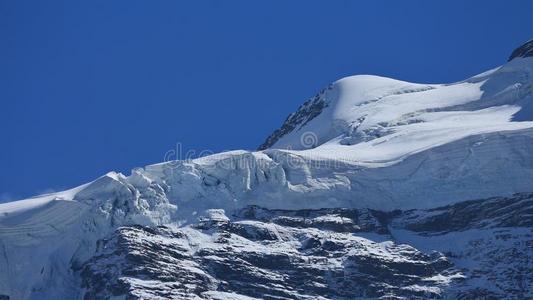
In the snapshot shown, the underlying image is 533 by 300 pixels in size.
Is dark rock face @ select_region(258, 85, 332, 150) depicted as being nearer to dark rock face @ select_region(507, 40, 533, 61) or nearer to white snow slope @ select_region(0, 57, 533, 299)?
dark rock face @ select_region(507, 40, 533, 61)

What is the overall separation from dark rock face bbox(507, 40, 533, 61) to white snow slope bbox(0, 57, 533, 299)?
20729mm

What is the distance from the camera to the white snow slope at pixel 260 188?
503ft

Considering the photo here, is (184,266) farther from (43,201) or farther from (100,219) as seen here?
(43,201)

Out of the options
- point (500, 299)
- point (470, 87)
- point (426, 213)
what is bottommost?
point (500, 299)

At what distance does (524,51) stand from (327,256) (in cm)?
5045

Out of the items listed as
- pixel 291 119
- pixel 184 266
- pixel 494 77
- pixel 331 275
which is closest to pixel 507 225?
pixel 331 275

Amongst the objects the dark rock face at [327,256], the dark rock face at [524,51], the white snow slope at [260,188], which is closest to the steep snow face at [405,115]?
the white snow slope at [260,188]

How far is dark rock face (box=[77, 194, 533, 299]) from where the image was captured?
142750 mm

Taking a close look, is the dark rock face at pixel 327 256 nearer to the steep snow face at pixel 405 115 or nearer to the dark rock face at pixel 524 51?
the steep snow face at pixel 405 115

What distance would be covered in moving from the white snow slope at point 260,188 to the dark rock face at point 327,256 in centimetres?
232

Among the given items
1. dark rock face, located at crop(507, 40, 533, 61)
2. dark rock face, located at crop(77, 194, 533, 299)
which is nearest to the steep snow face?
dark rock face, located at crop(507, 40, 533, 61)

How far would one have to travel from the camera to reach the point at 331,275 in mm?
145750

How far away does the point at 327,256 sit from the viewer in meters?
148

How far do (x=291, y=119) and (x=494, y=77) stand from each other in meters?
24.3
